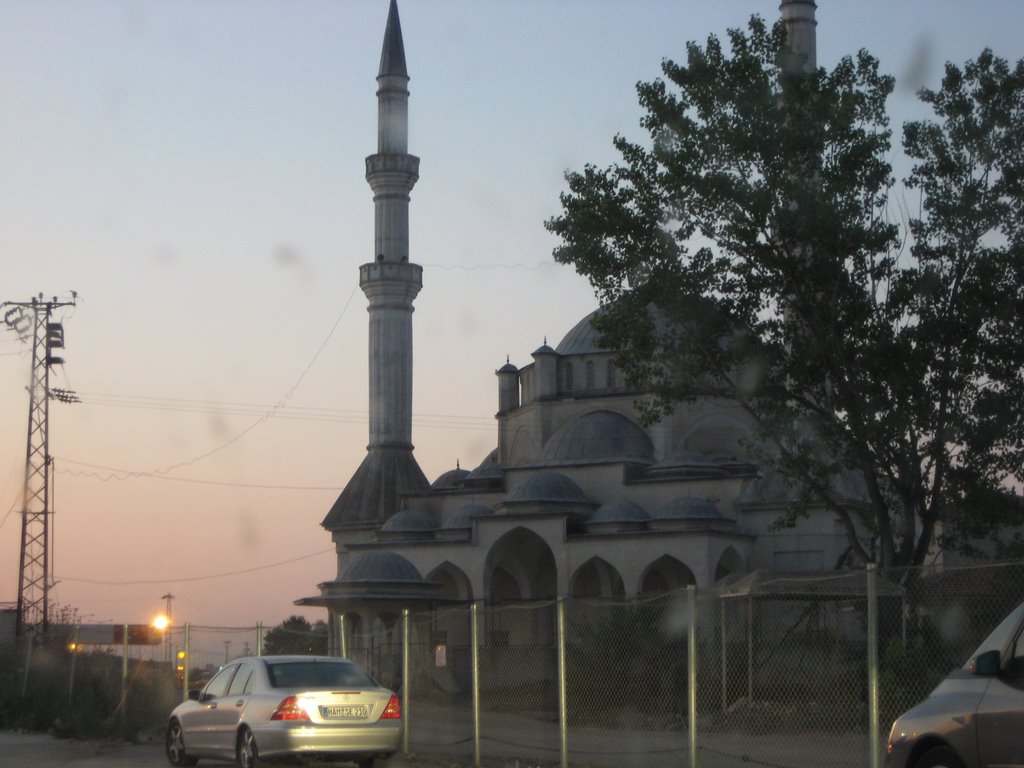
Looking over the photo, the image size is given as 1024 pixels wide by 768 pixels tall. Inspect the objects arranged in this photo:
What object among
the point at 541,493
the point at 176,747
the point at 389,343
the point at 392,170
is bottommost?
the point at 176,747

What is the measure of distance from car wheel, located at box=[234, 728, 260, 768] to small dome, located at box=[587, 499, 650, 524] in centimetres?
2676

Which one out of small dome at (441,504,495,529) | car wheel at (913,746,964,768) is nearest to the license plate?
car wheel at (913,746,964,768)

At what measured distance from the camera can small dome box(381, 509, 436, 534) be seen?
42.4m

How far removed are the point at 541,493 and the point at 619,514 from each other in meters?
2.51

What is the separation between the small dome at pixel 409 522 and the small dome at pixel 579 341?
8.06 meters

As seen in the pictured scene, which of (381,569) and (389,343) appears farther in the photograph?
(389,343)

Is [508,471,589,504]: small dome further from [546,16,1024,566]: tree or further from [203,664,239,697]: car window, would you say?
[203,664,239,697]: car window

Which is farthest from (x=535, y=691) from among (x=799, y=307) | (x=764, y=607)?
(x=799, y=307)

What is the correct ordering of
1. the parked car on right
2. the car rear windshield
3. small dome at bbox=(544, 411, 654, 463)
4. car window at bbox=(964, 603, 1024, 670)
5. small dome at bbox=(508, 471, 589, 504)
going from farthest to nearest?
small dome at bbox=(544, 411, 654, 463) → small dome at bbox=(508, 471, 589, 504) → the car rear windshield → car window at bbox=(964, 603, 1024, 670) → the parked car on right

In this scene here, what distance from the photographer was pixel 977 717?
23.8 feet

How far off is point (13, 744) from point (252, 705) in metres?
6.57

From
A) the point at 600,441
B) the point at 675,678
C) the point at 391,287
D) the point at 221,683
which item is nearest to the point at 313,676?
the point at 221,683

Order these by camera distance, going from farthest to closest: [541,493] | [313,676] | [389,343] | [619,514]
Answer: [389,343], [541,493], [619,514], [313,676]

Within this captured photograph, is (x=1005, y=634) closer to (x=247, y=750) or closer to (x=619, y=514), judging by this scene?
(x=247, y=750)
